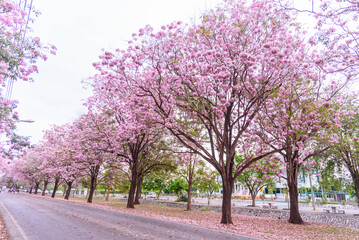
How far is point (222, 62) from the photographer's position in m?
12.0

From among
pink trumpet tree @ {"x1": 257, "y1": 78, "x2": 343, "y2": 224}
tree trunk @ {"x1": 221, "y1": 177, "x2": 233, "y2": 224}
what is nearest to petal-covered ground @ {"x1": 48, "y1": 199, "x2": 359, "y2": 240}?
tree trunk @ {"x1": 221, "y1": 177, "x2": 233, "y2": 224}

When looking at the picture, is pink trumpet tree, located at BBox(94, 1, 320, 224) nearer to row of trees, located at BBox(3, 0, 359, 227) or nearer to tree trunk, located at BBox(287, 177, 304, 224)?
row of trees, located at BBox(3, 0, 359, 227)

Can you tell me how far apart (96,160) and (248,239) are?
1729 centimetres

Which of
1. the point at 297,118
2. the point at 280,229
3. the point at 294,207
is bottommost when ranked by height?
the point at 280,229

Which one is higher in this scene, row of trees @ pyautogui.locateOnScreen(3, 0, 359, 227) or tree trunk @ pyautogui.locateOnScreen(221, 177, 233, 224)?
row of trees @ pyautogui.locateOnScreen(3, 0, 359, 227)

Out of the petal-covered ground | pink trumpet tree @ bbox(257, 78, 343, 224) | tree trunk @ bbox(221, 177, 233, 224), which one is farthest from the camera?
tree trunk @ bbox(221, 177, 233, 224)

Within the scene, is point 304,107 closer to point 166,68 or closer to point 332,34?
point 332,34

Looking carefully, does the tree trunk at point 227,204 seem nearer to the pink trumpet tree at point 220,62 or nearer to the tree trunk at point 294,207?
the pink trumpet tree at point 220,62

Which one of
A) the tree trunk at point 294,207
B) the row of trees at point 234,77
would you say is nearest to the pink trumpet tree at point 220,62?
the row of trees at point 234,77

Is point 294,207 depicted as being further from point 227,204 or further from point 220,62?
point 220,62

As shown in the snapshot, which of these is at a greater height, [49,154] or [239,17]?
[239,17]

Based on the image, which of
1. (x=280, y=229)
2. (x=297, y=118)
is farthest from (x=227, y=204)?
(x=297, y=118)

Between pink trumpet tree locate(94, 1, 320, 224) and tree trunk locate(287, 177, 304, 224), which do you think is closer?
pink trumpet tree locate(94, 1, 320, 224)

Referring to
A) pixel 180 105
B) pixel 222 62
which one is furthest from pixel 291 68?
pixel 180 105
